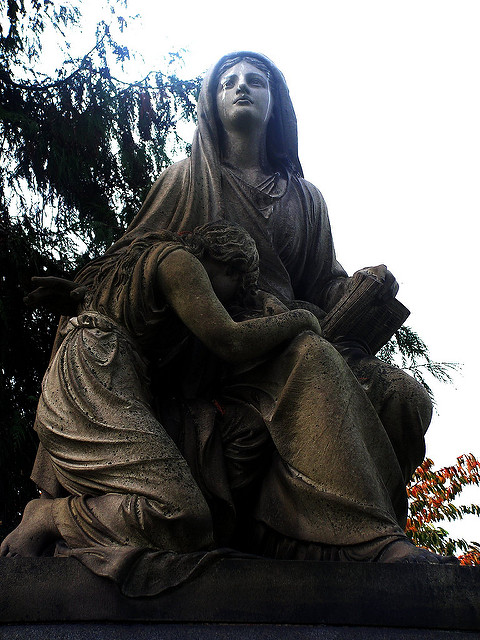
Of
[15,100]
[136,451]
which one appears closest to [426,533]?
[15,100]

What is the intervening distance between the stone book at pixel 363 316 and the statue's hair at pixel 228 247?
0.42 metres

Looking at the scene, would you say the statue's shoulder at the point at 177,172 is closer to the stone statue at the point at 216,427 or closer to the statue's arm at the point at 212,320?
the stone statue at the point at 216,427

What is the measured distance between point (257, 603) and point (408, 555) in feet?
1.68

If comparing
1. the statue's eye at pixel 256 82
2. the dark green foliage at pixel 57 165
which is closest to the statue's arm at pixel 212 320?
the statue's eye at pixel 256 82

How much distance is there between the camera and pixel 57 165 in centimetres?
748

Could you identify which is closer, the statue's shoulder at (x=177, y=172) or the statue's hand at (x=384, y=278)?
the statue's hand at (x=384, y=278)

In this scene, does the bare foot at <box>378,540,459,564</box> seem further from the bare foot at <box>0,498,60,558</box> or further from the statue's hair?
the statue's hair

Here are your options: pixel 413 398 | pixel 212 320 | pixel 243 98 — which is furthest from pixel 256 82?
pixel 413 398

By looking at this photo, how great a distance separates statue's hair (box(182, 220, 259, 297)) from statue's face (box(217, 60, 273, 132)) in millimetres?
1032

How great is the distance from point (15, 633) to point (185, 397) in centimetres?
123

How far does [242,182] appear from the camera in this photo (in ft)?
13.5

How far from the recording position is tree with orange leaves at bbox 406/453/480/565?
9492mm

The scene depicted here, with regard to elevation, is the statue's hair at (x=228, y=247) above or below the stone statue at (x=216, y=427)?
above

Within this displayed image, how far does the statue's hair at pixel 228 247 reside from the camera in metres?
3.30
